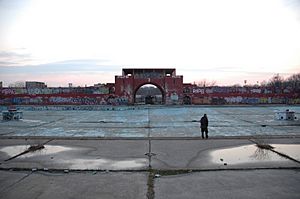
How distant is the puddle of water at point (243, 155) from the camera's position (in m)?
9.35

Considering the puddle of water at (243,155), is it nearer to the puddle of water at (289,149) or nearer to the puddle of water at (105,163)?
the puddle of water at (289,149)

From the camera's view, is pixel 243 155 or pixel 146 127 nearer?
pixel 243 155

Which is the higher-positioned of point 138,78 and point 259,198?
point 138,78

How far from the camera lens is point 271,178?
742 centimetres

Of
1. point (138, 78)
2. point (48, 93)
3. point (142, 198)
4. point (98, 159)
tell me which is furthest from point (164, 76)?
point (142, 198)

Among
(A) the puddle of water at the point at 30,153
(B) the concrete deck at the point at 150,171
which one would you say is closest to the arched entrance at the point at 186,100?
(B) the concrete deck at the point at 150,171

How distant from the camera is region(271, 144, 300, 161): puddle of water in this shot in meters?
9.91

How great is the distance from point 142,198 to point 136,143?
20.9 feet

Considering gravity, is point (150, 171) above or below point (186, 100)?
below

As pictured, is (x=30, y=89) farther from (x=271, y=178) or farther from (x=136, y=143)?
(x=271, y=178)

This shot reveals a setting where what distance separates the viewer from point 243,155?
10.2m

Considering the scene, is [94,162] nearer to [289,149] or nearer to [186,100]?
[289,149]

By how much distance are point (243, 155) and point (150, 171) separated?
3998 millimetres

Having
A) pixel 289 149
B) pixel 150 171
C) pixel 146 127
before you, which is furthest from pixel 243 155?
pixel 146 127
